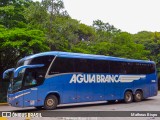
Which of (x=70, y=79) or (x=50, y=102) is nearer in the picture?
(x=50, y=102)

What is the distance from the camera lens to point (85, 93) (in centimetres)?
1978

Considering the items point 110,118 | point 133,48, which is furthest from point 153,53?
point 110,118

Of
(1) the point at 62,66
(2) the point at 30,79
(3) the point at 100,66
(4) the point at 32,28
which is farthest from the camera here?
(4) the point at 32,28

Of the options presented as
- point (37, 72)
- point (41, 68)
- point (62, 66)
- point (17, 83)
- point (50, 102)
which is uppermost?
point (62, 66)

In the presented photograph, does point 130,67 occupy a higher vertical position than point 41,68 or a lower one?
higher

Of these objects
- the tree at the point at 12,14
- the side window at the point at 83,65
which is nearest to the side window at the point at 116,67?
the side window at the point at 83,65

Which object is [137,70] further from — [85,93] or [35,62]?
[35,62]

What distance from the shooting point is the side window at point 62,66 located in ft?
58.6

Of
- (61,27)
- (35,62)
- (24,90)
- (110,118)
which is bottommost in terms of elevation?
(110,118)

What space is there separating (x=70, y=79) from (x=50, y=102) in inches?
76.7

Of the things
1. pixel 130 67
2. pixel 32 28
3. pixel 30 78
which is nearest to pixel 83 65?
pixel 30 78

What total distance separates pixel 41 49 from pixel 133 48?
66.7ft

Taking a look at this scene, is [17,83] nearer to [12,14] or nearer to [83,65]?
[83,65]

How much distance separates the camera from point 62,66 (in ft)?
60.1
